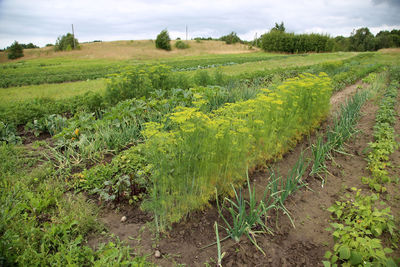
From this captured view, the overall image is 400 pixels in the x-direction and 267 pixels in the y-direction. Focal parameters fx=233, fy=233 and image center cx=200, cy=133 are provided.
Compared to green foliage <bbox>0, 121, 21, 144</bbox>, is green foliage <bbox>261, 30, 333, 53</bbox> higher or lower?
higher

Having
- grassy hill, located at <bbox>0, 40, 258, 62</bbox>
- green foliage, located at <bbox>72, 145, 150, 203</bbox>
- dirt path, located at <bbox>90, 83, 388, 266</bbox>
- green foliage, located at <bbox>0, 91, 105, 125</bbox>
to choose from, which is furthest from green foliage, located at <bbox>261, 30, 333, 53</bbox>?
green foliage, located at <bbox>72, 145, 150, 203</bbox>

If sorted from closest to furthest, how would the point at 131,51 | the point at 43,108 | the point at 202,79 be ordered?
1. the point at 43,108
2. the point at 202,79
3. the point at 131,51

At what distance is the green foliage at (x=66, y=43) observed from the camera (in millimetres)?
32094

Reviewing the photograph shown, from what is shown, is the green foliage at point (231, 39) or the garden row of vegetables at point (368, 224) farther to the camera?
the green foliage at point (231, 39)

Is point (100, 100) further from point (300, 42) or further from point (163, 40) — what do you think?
point (300, 42)

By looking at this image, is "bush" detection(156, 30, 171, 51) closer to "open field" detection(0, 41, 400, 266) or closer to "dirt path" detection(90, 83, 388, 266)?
"open field" detection(0, 41, 400, 266)

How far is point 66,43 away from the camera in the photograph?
3275 centimetres

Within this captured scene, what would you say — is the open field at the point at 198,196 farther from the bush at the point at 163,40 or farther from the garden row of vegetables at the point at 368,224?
the bush at the point at 163,40

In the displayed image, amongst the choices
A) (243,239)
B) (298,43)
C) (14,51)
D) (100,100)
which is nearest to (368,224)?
(243,239)

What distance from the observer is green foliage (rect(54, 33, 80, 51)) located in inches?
1264

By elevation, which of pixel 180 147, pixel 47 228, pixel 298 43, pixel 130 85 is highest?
pixel 298 43

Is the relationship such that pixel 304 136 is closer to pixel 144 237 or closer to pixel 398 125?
pixel 398 125

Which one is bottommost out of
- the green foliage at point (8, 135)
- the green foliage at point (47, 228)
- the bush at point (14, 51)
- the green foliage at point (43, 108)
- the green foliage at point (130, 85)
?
the green foliage at point (47, 228)

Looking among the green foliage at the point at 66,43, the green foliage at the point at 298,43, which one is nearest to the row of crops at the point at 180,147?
the green foliage at the point at 66,43
